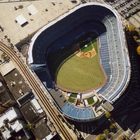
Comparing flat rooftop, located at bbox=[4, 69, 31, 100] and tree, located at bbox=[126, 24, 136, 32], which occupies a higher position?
flat rooftop, located at bbox=[4, 69, 31, 100]

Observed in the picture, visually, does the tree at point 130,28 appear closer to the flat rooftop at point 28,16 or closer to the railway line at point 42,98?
the flat rooftop at point 28,16

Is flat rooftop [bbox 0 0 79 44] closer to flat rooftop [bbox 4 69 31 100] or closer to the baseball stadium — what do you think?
the baseball stadium

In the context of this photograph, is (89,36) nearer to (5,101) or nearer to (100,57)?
(100,57)

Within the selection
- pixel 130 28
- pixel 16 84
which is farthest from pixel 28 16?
pixel 130 28

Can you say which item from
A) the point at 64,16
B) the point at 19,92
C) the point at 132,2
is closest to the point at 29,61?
the point at 19,92

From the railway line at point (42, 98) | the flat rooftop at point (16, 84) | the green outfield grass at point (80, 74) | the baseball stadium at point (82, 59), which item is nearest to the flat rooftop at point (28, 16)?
the railway line at point (42, 98)

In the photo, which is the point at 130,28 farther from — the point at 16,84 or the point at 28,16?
the point at 16,84

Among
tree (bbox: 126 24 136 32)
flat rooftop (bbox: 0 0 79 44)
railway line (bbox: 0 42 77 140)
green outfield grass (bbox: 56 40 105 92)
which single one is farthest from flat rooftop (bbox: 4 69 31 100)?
tree (bbox: 126 24 136 32)
